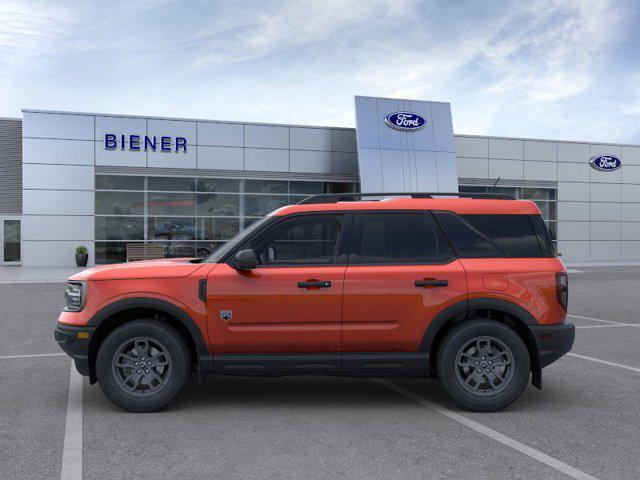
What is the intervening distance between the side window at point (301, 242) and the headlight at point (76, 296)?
148 cm

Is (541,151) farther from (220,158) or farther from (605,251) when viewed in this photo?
(220,158)

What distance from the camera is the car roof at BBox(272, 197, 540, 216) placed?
547 centimetres

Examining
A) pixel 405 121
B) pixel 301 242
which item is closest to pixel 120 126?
pixel 405 121

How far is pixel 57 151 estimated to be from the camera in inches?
1006

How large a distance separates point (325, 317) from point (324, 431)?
948mm

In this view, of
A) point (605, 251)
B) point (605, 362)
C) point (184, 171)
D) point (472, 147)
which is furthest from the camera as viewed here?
point (605, 251)

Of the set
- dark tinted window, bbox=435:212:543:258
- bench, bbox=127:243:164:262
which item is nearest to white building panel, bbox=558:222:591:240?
bench, bbox=127:243:164:262

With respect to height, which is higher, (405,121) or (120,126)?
(405,121)

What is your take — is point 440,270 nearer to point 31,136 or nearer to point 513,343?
point 513,343

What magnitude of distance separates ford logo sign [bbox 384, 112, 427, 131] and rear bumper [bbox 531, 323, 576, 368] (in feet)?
76.8

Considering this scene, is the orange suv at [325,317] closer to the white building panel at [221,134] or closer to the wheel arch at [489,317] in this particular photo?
the wheel arch at [489,317]

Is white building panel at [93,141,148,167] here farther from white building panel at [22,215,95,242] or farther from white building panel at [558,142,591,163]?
white building panel at [558,142,591,163]

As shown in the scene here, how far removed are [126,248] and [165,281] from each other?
22.4m

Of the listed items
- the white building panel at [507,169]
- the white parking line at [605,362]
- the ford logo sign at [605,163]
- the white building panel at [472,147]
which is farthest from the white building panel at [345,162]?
the white parking line at [605,362]
